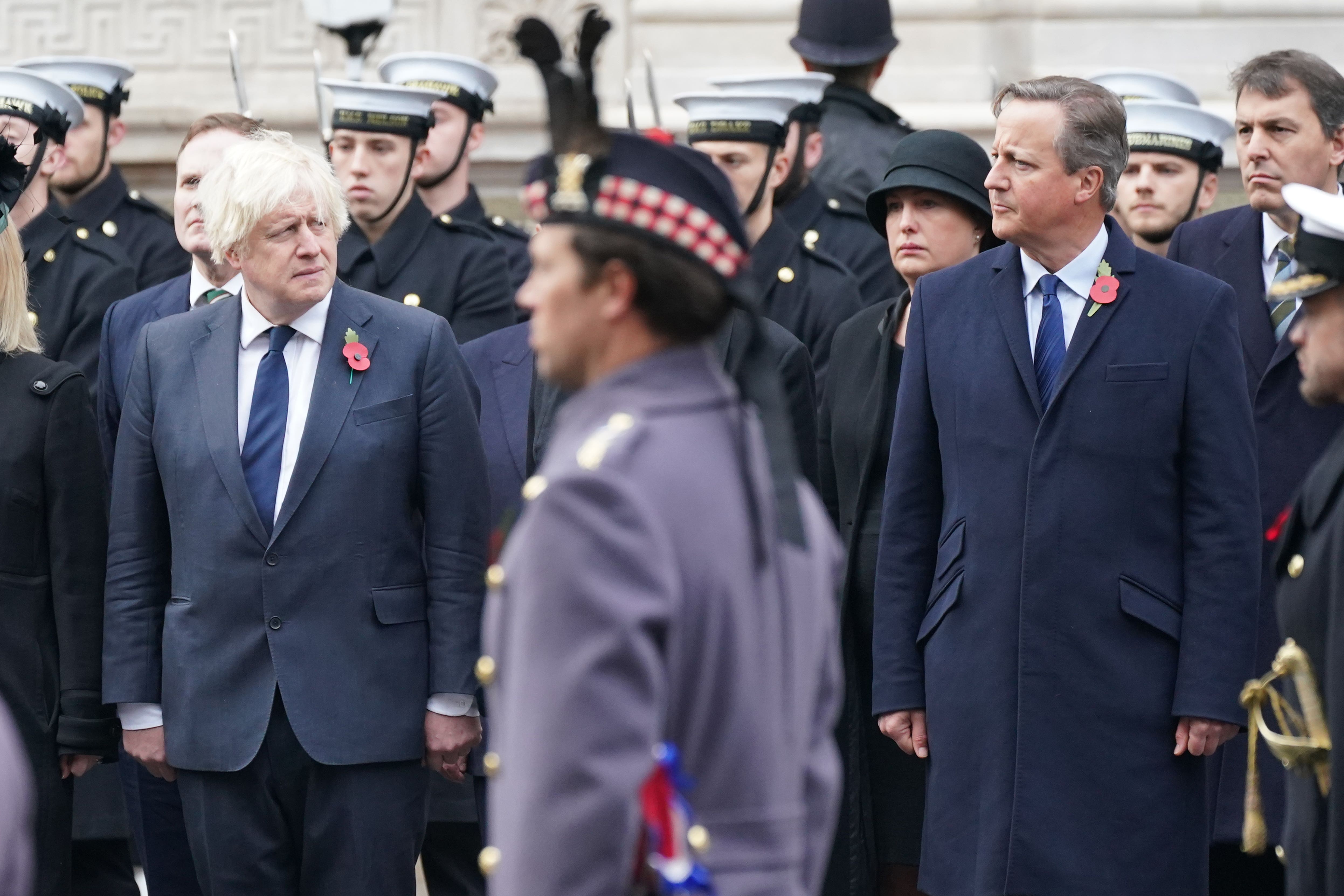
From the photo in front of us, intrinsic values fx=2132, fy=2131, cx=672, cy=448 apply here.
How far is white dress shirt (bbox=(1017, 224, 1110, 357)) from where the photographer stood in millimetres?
4520

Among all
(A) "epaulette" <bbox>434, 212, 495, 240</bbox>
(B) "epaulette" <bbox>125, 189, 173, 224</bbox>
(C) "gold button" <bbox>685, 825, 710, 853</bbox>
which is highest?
(B) "epaulette" <bbox>125, 189, 173, 224</bbox>

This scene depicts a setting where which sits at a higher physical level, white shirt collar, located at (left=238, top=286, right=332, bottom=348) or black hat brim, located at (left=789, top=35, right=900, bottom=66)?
black hat brim, located at (left=789, top=35, right=900, bottom=66)

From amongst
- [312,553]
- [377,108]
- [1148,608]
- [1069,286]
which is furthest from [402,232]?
[1148,608]

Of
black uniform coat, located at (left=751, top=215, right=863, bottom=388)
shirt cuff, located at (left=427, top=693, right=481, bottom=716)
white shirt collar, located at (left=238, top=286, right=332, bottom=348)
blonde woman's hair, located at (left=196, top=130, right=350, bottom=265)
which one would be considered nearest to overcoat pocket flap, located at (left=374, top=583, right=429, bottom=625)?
shirt cuff, located at (left=427, top=693, right=481, bottom=716)

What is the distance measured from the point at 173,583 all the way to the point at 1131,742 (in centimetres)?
205

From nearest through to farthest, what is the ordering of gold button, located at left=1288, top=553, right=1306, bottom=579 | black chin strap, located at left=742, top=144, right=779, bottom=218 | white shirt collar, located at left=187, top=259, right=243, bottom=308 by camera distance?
gold button, located at left=1288, top=553, right=1306, bottom=579 < white shirt collar, located at left=187, top=259, right=243, bottom=308 < black chin strap, located at left=742, top=144, right=779, bottom=218

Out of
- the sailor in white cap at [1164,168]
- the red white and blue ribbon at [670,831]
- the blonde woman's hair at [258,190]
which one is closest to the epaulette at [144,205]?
the blonde woman's hair at [258,190]

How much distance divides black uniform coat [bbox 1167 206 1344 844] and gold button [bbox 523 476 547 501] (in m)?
2.70

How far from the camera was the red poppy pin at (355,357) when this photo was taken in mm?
4574

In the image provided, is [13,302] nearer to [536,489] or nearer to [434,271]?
[434,271]

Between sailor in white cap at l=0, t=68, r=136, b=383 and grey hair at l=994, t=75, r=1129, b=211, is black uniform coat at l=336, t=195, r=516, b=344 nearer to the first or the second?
sailor in white cap at l=0, t=68, r=136, b=383

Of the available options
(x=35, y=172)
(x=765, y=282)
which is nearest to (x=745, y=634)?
(x=765, y=282)

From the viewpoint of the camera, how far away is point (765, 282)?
585 cm

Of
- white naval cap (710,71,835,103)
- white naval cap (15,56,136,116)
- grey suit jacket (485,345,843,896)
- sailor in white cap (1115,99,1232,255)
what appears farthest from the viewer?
white naval cap (15,56,136,116)
